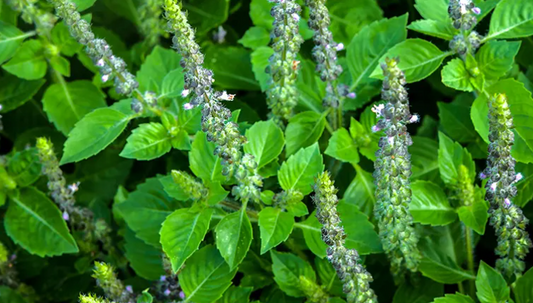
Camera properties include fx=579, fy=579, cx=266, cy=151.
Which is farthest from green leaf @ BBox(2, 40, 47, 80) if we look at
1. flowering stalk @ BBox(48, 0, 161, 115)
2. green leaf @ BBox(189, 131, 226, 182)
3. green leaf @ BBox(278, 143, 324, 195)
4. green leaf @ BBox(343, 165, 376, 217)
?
green leaf @ BBox(343, 165, 376, 217)

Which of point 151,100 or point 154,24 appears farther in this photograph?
point 154,24

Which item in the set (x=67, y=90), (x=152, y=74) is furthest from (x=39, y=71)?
(x=152, y=74)

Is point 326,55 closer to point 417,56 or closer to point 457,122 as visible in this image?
point 417,56

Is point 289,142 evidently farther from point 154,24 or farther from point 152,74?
point 154,24

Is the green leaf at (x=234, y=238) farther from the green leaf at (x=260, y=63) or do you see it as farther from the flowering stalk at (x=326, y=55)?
the green leaf at (x=260, y=63)

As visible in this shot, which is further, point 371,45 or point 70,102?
point 70,102

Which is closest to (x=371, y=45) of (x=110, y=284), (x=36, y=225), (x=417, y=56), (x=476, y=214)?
(x=417, y=56)

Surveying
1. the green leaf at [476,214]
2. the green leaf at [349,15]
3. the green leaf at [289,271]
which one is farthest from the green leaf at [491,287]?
the green leaf at [349,15]
